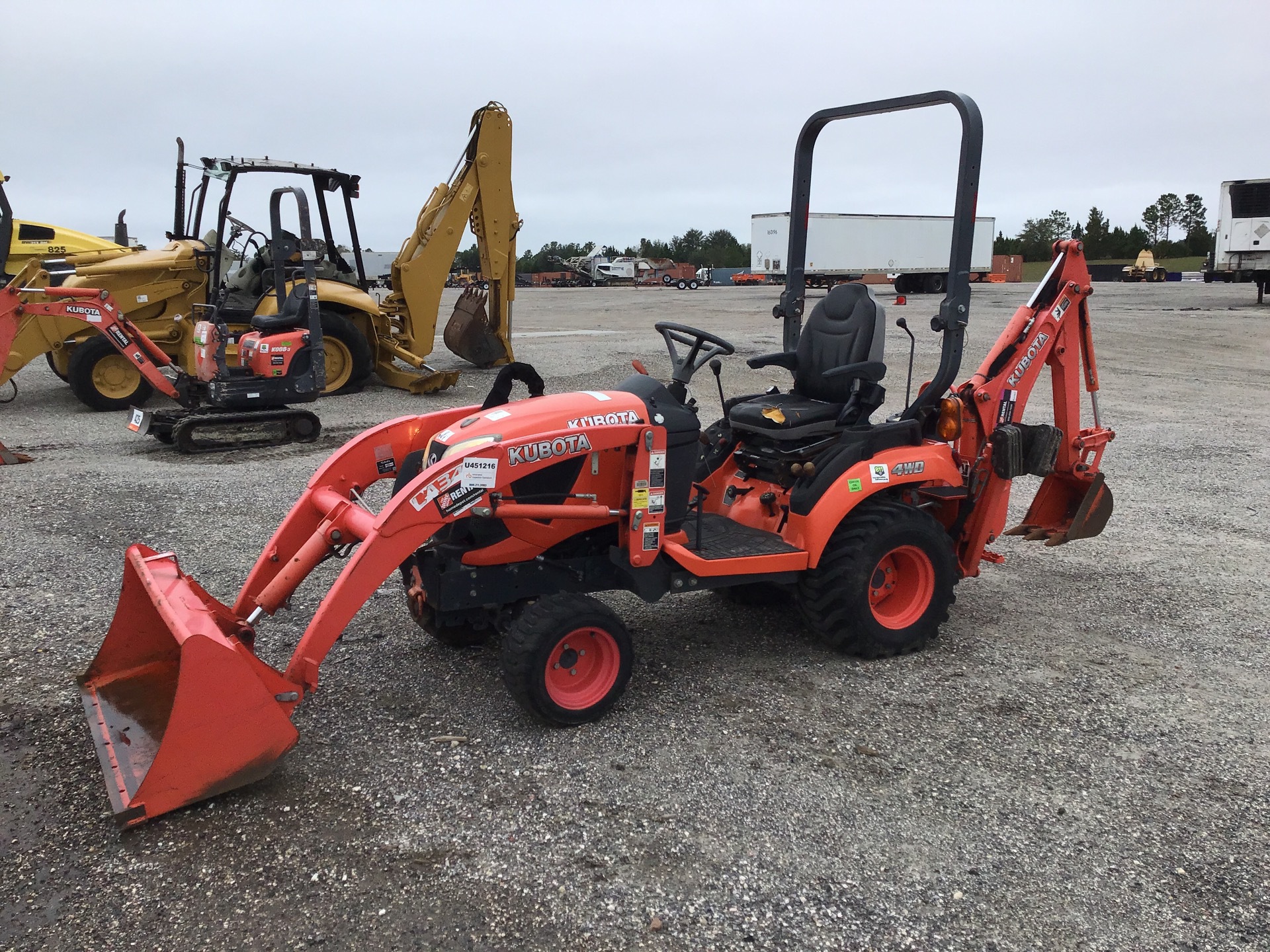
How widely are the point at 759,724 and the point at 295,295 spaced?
767 cm

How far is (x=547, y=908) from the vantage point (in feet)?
9.04

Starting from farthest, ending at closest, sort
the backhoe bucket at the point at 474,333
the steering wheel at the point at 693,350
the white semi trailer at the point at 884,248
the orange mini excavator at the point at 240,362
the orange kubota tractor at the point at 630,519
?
1. the white semi trailer at the point at 884,248
2. the backhoe bucket at the point at 474,333
3. the orange mini excavator at the point at 240,362
4. the steering wheel at the point at 693,350
5. the orange kubota tractor at the point at 630,519

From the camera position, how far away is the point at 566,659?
3.77 metres

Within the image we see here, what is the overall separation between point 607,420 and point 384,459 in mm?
1057

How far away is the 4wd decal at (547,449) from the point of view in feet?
11.8

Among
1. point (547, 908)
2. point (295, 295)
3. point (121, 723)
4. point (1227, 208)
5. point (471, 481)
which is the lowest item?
point (547, 908)

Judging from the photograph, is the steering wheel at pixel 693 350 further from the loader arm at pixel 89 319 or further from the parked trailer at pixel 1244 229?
the parked trailer at pixel 1244 229

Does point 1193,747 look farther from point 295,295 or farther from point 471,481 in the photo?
point 295,295

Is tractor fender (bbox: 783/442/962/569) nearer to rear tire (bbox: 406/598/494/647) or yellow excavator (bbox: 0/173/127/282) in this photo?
rear tire (bbox: 406/598/494/647)

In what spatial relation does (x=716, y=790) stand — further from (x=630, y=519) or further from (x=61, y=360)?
(x=61, y=360)

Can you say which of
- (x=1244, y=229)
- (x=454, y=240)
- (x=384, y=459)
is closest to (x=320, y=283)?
(x=454, y=240)

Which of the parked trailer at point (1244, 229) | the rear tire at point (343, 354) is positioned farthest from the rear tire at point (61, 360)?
the parked trailer at point (1244, 229)

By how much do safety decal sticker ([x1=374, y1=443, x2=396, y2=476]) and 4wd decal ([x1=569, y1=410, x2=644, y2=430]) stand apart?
0.95 meters

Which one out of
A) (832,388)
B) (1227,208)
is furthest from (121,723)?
(1227,208)
